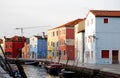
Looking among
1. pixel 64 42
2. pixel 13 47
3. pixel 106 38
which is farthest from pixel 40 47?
pixel 106 38

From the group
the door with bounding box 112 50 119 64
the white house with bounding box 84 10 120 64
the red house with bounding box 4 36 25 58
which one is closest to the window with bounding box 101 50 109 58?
the white house with bounding box 84 10 120 64

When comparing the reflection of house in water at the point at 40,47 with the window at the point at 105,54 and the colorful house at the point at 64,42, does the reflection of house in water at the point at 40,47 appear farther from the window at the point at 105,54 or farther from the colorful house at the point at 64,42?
the window at the point at 105,54

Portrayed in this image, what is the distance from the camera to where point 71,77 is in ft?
173

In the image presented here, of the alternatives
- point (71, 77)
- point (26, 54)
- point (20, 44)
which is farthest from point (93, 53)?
point (20, 44)

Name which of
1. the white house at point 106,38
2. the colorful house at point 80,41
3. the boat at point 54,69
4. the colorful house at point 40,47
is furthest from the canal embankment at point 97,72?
the colorful house at point 40,47

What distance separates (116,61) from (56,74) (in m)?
9.41

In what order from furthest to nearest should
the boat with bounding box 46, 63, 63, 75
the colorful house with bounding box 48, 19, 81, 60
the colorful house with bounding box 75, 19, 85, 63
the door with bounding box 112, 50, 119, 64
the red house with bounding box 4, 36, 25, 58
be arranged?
the red house with bounding box 4, 36, 25, 58
the colorful house with bounding box 48, 19, 81, 60
the colorful house with bounding box 75, 19, 85, 63
the door with bounding box 112, 50, 119, 64
the boat with bounding box 46, 63, 63, 75

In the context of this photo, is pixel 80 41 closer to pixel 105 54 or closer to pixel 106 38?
pixel 105 54

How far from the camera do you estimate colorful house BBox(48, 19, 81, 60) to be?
8956cm

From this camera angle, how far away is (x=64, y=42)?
91.9m

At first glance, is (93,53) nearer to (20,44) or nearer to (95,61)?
(95,61)

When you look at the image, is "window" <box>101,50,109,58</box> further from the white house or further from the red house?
the red house

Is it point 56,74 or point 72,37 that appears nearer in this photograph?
point 56,74

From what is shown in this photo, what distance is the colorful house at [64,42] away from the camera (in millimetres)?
89562
